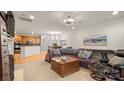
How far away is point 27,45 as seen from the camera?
2.06 meters

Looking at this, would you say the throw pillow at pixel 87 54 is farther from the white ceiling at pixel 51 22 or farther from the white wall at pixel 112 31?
the white ceiling at pixel 51 22

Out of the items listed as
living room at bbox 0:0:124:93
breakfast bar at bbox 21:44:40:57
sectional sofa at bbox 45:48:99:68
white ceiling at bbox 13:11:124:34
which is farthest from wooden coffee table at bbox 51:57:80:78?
white ceiling at bbox 13:11:124:34

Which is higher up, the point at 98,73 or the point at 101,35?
the point at 101,35

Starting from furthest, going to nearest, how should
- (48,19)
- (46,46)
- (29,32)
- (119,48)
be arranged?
(48,19) < (46,46) < (29,32) < (119,48)

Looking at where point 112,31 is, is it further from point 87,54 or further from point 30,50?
point 30,50

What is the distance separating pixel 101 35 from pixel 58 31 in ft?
3.90

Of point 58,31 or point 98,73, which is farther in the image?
point 58,31

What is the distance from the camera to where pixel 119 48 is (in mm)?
1822

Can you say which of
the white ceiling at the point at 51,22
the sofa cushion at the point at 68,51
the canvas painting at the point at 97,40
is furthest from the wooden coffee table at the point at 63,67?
the white ceiling at the point at 51,22

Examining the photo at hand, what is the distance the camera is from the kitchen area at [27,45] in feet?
6.07

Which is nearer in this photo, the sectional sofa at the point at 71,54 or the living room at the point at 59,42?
the living room at the point at 59,42
